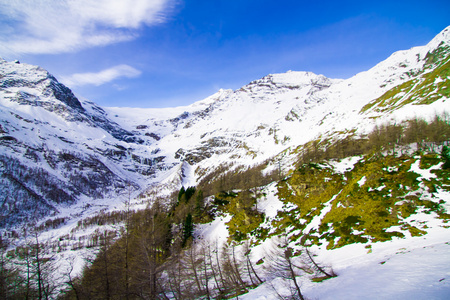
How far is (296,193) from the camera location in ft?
175

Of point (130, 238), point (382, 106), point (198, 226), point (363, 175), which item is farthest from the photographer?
point (382, 106)

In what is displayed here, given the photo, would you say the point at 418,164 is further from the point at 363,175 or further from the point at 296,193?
the point at 296,193

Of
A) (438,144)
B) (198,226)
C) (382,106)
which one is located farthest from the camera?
(382,106)

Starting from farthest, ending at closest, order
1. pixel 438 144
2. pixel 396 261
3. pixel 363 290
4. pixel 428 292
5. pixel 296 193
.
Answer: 1. pixel 438 144
2. pixel 296 193
3. pixel 396 261
4. pixel 363 290
5. pixel 428 292

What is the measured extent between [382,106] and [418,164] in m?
154

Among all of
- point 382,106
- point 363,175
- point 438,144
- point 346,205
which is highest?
point 382,106

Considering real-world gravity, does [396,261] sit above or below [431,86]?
below

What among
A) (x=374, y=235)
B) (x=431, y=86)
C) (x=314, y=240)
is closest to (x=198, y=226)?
(x=314, y=240)

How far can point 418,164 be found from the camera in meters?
33.7

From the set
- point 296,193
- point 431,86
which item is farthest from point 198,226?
point 431,86

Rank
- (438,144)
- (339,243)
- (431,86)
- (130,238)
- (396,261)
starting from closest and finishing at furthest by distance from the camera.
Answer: (396,261) → (130,238) → (339,243) → (438,144) → (431,86)

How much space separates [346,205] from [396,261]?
15856 mm

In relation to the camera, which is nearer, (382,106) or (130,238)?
(130,238)

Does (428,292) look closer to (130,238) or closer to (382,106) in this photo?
(130,238)
